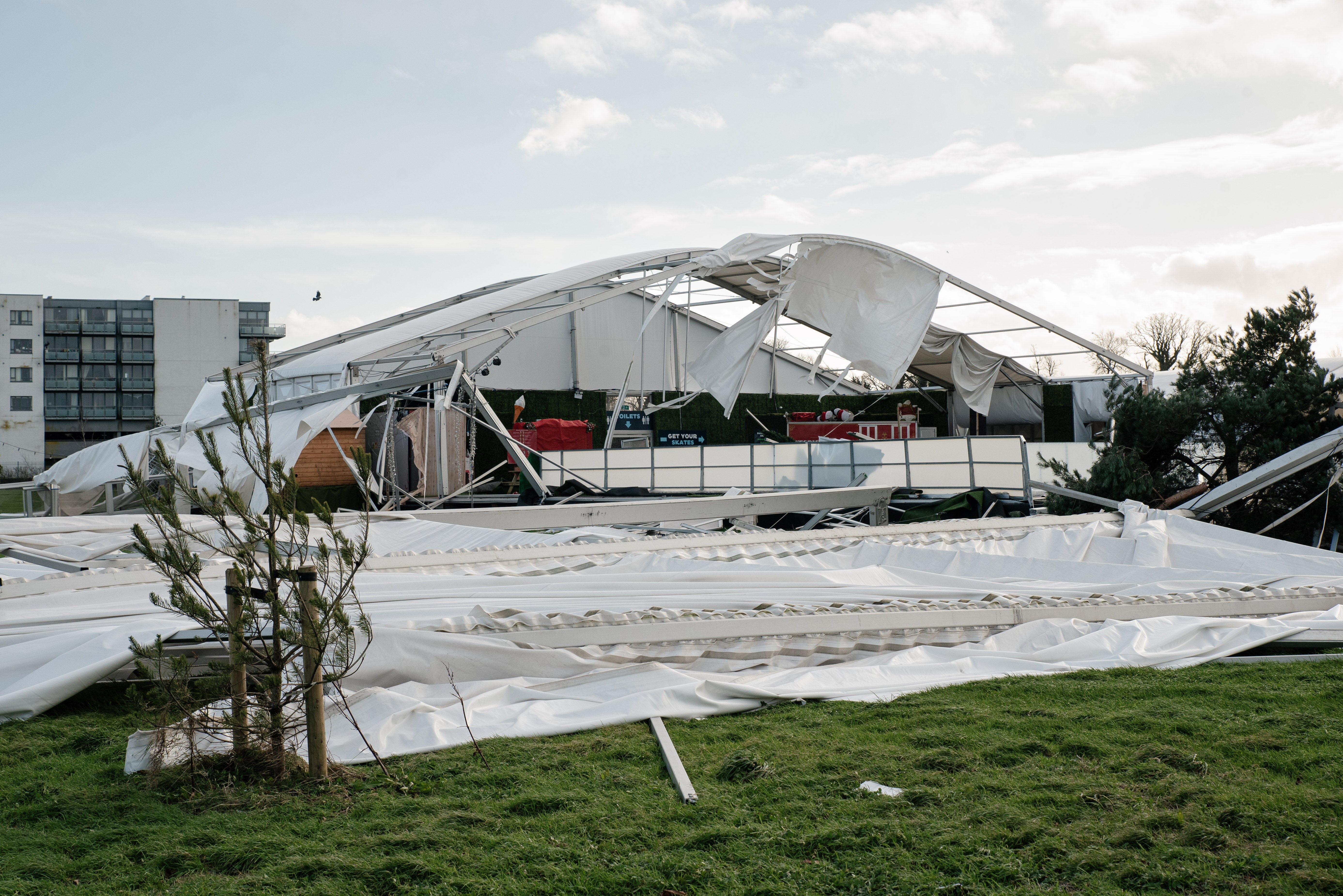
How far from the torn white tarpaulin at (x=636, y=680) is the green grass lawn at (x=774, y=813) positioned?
0.17 metres

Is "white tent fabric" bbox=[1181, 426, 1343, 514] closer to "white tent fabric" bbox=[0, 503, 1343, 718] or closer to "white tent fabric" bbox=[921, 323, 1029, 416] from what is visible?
"white tent fabric" bbox=[0, 503, 1343, 718]

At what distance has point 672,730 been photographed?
3885 mm

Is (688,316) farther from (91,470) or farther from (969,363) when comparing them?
(91,470)

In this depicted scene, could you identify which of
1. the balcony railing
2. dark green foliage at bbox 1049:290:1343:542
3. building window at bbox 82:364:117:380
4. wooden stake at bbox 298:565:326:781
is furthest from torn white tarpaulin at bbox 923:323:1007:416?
building window at bbox 82:364:117:380

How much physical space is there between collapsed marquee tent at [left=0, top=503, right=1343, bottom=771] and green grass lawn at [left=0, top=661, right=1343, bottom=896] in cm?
34

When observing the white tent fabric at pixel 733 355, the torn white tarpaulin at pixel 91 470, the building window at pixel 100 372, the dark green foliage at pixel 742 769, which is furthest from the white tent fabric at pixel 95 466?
the building window at pixel 100 372

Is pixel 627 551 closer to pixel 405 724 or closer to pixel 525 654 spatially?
pixel 525 654

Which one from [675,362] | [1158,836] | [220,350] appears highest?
[220,350]

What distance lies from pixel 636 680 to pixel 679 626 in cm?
50

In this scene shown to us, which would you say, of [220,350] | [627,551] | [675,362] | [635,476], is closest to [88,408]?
[220,350]

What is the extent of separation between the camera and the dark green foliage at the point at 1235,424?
10.1 meters

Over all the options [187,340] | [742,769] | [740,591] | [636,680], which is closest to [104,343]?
[187,340]

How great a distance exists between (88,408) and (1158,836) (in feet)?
254

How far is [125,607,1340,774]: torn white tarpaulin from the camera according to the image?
153 inches
